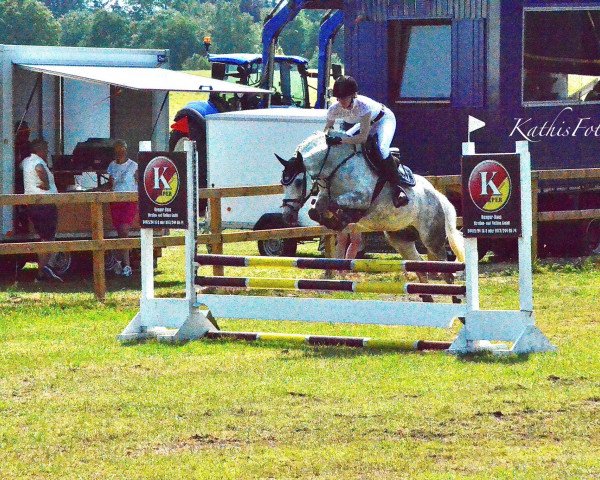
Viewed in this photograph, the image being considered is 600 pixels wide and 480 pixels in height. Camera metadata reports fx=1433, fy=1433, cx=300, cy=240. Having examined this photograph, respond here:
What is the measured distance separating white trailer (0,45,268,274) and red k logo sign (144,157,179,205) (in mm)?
4515

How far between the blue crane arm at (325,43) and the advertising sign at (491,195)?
12557mm

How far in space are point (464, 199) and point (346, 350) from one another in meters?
1.55

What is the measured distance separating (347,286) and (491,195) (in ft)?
4.62

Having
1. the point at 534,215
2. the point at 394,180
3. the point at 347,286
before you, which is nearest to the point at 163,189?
the point at 347,286

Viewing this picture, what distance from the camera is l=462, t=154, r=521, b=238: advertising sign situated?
10.5 meters

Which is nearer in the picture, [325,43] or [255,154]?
[255,154]

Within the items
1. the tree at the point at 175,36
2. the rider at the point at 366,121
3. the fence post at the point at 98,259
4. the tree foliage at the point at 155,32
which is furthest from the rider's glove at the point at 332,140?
the tree at the point at 175,36

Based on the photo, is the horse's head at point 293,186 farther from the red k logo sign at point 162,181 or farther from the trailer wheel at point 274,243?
the trailer wheel at point 274,243

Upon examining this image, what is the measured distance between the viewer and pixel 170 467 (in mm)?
7379

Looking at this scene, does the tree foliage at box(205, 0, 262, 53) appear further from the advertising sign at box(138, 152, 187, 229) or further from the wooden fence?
the advertising sign at box(138, 152, 187, 229)

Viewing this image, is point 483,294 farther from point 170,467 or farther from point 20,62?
point 170,467

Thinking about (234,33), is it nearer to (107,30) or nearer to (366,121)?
(107,30)

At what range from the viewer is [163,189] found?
11.8 meters

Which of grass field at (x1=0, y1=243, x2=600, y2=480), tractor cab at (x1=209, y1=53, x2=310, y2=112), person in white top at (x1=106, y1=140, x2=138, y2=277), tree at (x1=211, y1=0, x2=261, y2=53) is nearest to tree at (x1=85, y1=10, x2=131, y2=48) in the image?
tree at (x1=211, y1=0, x2=261, y2=53)
